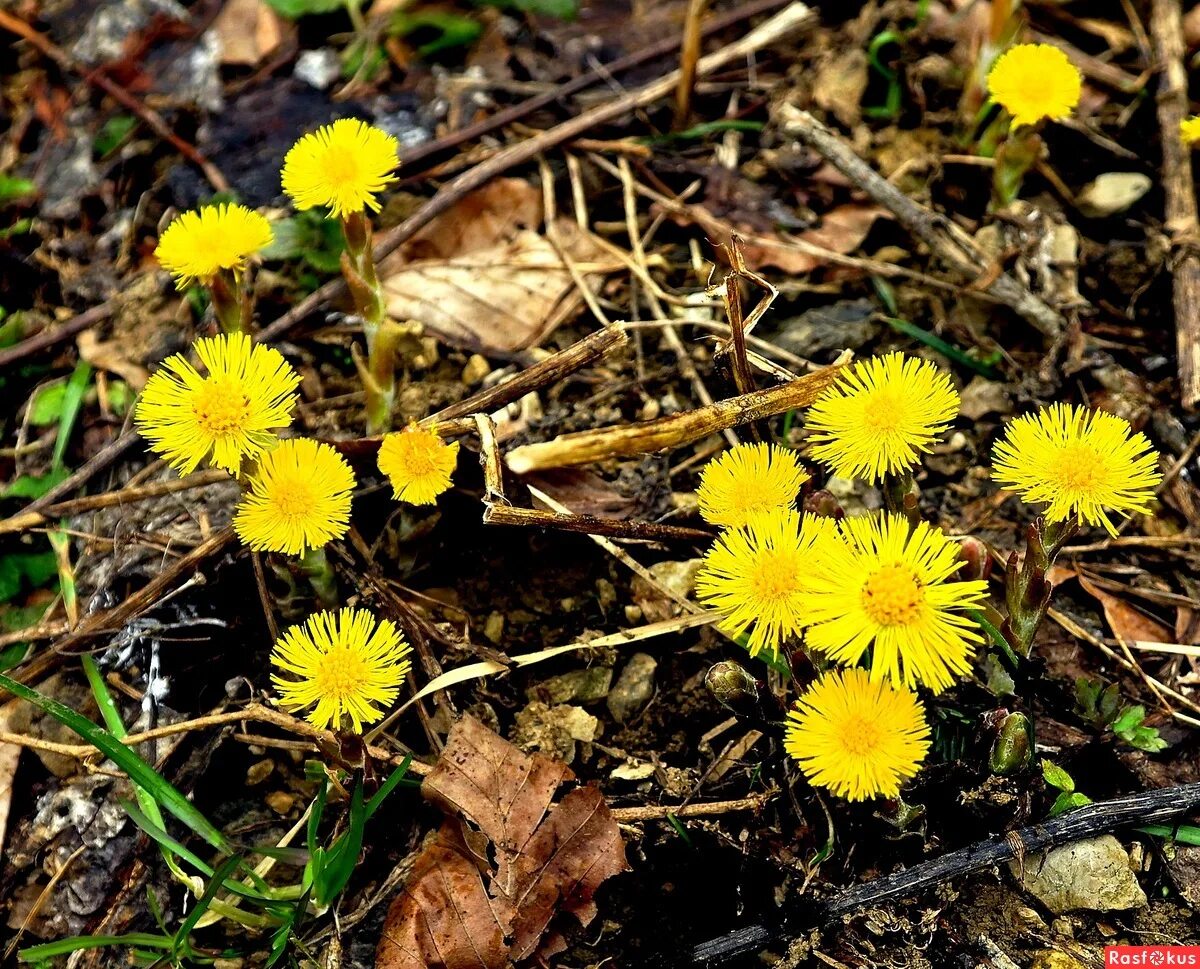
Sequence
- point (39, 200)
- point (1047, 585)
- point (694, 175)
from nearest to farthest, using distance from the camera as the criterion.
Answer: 1. point (1047, 585)
2. point (694, 175)
3. point (39, 200)

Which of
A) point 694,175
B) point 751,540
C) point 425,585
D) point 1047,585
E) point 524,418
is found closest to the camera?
point 751,540

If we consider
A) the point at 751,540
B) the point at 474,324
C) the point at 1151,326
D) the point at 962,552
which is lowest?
the point at 751,540

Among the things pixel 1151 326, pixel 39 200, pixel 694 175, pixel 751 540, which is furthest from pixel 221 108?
pixel 1151 326

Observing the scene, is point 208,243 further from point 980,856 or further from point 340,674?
point 980,856

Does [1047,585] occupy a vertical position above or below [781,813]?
above

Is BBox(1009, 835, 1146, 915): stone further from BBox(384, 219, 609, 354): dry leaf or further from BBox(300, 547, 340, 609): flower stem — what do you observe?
BBox(384, 219, 609, 354): dry leaf

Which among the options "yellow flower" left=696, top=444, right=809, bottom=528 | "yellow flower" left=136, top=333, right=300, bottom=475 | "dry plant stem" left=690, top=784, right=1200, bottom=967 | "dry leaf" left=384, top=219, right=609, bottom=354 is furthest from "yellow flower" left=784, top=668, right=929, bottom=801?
"dry leaf" left=384, top=219, right=609, bottom=354

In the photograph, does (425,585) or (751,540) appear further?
(425,585)

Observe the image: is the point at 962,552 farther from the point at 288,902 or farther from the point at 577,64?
the point at 577,64
